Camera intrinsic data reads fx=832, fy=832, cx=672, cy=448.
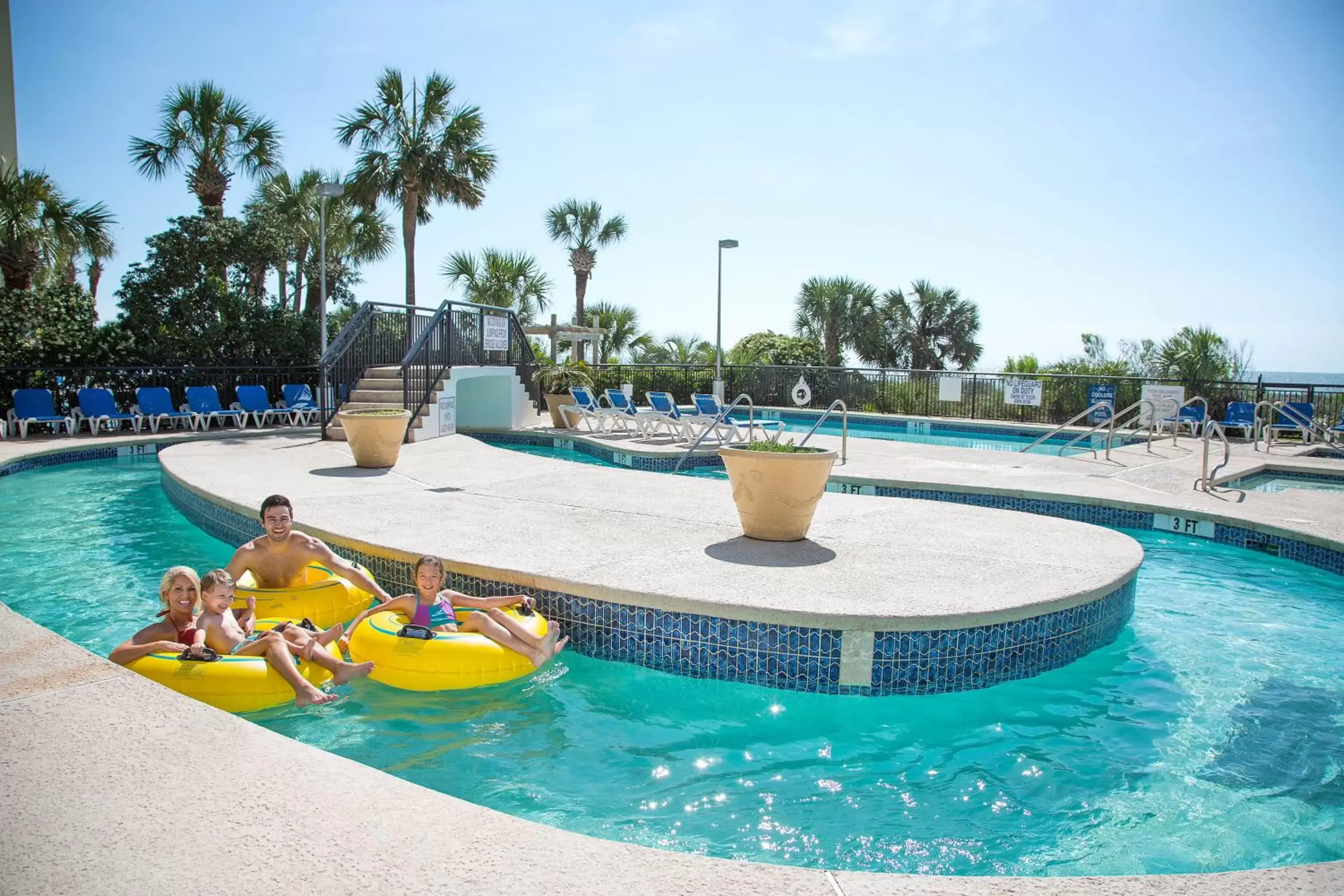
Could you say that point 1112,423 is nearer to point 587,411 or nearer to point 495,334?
point 587,411

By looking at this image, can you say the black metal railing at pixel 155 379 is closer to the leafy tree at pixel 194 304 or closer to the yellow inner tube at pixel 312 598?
the leafy tree at pixel 194 304

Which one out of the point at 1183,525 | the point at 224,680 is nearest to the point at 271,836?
the point at 224,680

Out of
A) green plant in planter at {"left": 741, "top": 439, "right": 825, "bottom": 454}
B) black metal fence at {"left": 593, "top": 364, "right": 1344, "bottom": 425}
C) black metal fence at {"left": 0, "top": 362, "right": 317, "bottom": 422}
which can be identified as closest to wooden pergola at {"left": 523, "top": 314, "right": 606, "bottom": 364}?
black metal fence at {"left": 593, "top": 364, "right": 1344, "bottom": 425}

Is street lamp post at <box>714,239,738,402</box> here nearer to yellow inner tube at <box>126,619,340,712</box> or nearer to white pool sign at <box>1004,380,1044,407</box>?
white pool sign at <box>1004,380,1044,407</box>

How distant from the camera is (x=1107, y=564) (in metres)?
5.34

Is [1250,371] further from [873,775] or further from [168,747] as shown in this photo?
[168,747]

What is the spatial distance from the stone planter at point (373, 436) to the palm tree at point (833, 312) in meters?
26.4

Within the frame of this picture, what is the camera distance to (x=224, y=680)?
3836 mm

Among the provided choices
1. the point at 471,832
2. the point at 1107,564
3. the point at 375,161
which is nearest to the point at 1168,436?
the point at 1107,564

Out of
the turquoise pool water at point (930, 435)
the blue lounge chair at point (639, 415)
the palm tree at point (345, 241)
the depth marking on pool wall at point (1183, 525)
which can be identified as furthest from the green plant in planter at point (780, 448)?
the palm tree at point (345, 241)

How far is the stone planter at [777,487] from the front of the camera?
5.62 metres

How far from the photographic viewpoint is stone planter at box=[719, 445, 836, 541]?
18.4ft

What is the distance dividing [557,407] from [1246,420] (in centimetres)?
1390

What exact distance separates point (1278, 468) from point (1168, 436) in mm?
4218
